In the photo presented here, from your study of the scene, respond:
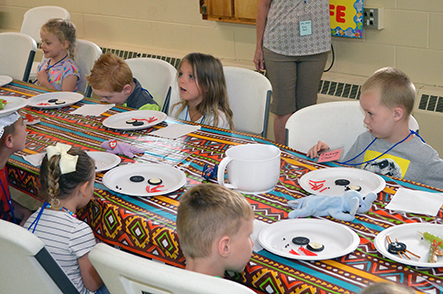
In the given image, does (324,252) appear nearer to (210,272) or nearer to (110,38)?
(210,272)

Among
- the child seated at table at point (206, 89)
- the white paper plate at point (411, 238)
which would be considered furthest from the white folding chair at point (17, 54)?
the white paper plate at point (411, 238)

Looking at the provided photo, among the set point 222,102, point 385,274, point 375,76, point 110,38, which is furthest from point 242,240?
point 110,38

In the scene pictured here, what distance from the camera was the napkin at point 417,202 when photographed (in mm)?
1442

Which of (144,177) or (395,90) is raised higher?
(395,90)

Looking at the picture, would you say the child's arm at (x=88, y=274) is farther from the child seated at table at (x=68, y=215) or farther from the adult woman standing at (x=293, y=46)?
the adult woman standing at (x=293, y=46)

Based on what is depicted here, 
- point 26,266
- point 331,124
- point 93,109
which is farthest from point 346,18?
point 26,266

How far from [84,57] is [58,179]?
1.94m

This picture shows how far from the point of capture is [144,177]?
179 cm

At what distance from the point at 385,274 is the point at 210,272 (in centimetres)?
40

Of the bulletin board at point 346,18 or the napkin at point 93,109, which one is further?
the bulletin board at point 346,18

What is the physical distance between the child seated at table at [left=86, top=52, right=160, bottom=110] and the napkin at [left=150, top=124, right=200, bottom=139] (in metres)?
0.56

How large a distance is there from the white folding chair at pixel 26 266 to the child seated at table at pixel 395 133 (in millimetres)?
962

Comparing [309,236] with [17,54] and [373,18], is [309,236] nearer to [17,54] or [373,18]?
[373,18]

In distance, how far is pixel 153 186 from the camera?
1.71 m
